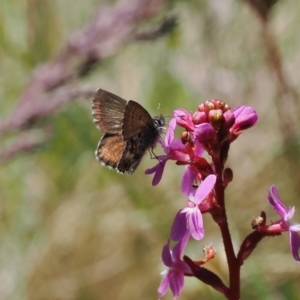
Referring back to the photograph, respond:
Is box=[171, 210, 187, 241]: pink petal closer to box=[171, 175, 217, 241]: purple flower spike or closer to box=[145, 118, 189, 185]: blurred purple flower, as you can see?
box=[171, 175, 217, 241]: purple flower spike

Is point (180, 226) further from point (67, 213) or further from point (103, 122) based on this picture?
point (67, 213)

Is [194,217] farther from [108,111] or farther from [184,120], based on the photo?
[108,111]

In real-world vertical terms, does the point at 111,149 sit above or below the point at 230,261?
above

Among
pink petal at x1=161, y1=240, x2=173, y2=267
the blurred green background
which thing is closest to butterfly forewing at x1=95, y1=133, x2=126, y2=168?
pink petal at x1=161, y1=240, x2=173, y2=267

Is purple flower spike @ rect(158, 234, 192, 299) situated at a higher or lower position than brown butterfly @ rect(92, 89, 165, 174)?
A: lower

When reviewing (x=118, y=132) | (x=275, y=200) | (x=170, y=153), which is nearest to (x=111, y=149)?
(x=118, y=132)

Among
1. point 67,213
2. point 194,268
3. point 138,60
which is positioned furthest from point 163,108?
point 194,268
